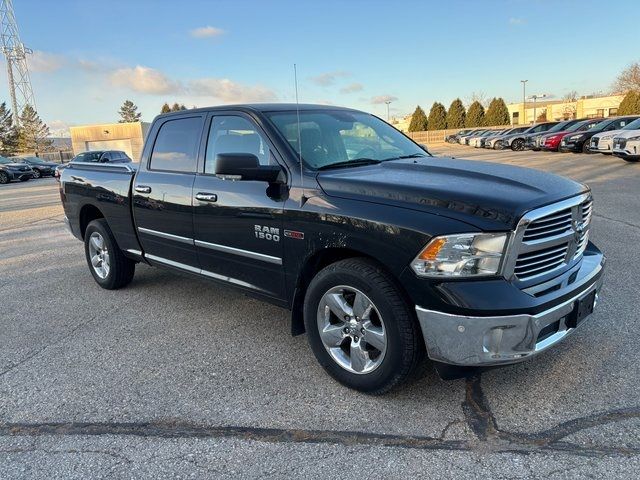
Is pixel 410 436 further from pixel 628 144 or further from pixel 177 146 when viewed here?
pixel 628 144

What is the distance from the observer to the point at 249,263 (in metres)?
3.87

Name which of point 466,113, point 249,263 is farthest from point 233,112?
point 466,113

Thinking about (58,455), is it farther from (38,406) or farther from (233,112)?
(233,112)

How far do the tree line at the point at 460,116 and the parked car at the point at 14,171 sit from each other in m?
48.4

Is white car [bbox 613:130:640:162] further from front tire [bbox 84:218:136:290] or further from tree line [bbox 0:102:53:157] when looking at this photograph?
tree line [bbox 0:102:53:157]

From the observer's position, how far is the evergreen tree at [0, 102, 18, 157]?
77.5m

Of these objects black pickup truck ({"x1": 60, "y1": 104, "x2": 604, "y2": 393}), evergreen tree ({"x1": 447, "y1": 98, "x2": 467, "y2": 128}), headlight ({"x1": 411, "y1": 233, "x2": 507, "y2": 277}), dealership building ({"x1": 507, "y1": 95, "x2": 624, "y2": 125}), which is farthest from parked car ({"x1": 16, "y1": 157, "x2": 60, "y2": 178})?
dealership building ({"x1": 507, "y1": 95, "x2": 624, "y2": 125})

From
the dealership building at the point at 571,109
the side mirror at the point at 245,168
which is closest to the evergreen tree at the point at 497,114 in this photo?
the dealership building at the point at 571,109

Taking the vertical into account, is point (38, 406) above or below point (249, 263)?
below

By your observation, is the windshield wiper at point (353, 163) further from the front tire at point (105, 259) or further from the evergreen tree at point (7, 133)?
the evergreen tree at point (7, 133)

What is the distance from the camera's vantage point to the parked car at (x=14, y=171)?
1131 inches

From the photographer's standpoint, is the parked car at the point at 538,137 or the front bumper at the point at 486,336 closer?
the front bumper at the point at 486,336

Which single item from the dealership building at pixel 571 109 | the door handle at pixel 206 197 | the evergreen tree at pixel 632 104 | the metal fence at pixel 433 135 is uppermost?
the dealership building at pixel 571 109

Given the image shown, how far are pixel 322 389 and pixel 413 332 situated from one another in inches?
32.7
